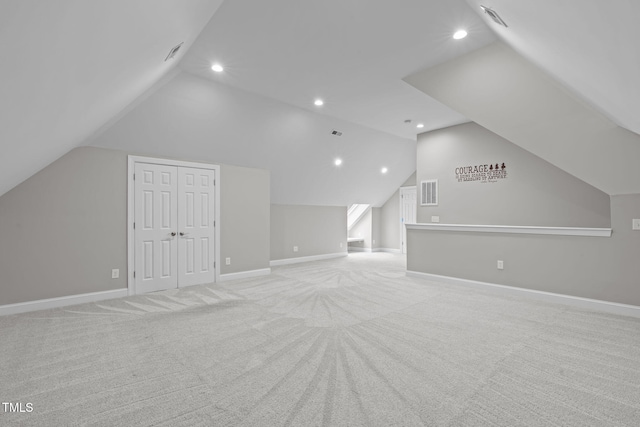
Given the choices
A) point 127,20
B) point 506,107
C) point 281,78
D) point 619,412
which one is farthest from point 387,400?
point 281,78

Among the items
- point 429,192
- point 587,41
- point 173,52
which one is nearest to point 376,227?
point 429,192

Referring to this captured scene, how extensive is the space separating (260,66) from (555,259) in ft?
16.4

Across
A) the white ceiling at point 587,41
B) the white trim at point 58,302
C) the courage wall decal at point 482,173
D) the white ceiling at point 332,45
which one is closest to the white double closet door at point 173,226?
the white trim at point 58,302

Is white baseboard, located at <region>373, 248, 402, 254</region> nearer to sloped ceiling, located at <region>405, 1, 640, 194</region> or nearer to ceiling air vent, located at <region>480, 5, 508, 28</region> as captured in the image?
sloped ceiling, located at <region>405, 1, 640, 194</region>

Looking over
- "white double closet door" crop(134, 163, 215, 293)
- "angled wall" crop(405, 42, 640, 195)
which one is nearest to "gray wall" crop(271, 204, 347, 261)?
"white double closet door" crop(134, 163, 215, 293)

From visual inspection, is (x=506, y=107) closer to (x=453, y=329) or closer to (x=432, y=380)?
(x=453, y=329)

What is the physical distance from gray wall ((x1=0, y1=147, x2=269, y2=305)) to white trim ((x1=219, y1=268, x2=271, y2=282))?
1.64 m

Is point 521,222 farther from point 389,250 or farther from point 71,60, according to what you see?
point 71,60

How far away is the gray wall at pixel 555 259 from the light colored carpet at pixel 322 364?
15.2 inches

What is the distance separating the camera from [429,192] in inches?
247

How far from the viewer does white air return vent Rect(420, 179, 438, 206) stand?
20.3 feet

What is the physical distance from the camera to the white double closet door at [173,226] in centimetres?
462

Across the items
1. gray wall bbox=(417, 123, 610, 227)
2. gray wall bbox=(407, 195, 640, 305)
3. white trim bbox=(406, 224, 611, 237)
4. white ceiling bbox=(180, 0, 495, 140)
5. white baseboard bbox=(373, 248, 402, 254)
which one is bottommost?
white baseboard bbox=(373, 248, 402, 254)

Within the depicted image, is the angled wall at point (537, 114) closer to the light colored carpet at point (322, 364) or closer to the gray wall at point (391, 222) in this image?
the light colored carpet at point (322, 364)
